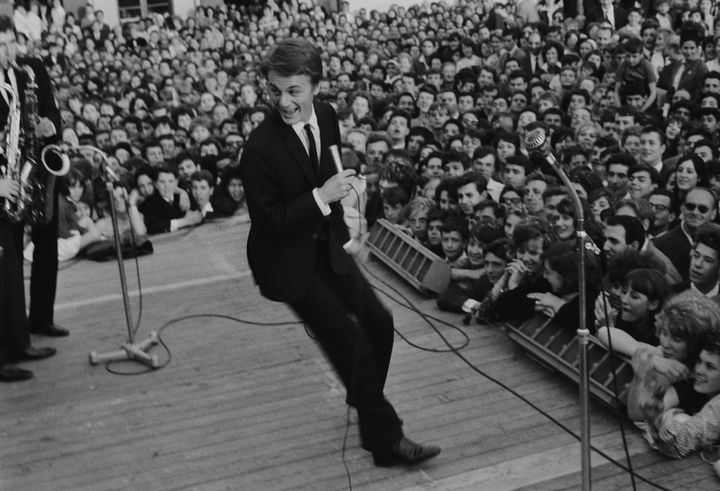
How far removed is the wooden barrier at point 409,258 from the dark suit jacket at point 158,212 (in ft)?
6.55

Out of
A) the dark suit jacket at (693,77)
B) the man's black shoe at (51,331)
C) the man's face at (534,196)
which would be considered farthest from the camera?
the dark suit jacket at (693,77)

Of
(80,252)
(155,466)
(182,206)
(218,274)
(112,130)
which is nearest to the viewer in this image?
(155,466)

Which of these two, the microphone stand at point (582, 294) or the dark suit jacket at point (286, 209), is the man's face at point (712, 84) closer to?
the dark suit jacket at point (286, 209)

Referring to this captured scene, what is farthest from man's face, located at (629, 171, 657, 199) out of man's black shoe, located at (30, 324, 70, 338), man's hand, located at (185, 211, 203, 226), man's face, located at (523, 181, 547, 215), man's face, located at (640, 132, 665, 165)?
man's black shoe, located at (30, 324, 70, 338)

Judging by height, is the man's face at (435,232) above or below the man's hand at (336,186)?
below


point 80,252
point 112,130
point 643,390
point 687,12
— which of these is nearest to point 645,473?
point 643,390

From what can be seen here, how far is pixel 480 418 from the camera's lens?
4.49 m

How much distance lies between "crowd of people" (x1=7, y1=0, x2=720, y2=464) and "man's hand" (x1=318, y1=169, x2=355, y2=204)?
649mm

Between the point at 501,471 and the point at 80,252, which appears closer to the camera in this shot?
the point at 501,471

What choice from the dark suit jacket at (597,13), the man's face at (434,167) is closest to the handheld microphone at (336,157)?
the man's face at (434,167)

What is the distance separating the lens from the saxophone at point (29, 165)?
5172mm

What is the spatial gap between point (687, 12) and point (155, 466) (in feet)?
39.7

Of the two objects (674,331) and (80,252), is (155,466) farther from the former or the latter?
(80,252)

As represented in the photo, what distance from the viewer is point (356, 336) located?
3.89 meters
